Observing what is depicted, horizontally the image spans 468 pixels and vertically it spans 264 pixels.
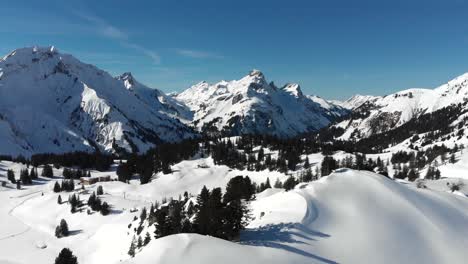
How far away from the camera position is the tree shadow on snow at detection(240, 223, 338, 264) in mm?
51938

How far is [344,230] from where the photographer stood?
6394cm

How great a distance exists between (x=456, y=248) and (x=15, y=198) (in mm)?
183812

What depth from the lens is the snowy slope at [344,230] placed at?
1828 inches

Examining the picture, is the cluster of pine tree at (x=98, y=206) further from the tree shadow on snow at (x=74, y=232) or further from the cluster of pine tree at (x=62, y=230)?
the cluster of pine tree at (x=62, y=230)

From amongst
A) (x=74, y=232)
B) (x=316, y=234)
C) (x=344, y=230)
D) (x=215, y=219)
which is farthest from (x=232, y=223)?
(x=74, y=232)

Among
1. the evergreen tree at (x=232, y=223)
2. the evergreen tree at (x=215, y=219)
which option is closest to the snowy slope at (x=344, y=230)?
the evergreen tree at (x=232, y=223)

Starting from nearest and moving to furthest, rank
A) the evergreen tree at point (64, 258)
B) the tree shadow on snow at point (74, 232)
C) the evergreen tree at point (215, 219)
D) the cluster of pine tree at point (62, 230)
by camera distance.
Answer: the evergreen tree at point (215, 219) → the evergreen tree at point (64, 258) → the cluster of pine tree at point (62, 230) → the tree shadow on snow at point (74, 232)

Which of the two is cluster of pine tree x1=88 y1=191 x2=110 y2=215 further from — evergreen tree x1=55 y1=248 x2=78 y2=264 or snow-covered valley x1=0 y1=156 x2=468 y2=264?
evergreen tree x1=55 y1=248 x2=78 y2=264

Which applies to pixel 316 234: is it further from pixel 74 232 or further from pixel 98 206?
pixel 98 206

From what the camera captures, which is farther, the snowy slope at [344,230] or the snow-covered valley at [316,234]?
the snow-covered valley at [316,234]

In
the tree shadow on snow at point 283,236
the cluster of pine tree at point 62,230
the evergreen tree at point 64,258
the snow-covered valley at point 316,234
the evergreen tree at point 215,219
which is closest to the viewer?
the snow-covered valley at point 316,234

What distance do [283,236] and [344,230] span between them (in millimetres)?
13056

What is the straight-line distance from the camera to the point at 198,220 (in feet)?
193

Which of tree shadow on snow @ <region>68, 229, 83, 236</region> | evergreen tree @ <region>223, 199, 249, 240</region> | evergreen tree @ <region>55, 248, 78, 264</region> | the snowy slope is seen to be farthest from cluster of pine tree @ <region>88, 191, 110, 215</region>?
evergreen tree @ <region>223, 199, 249, 240</region>
